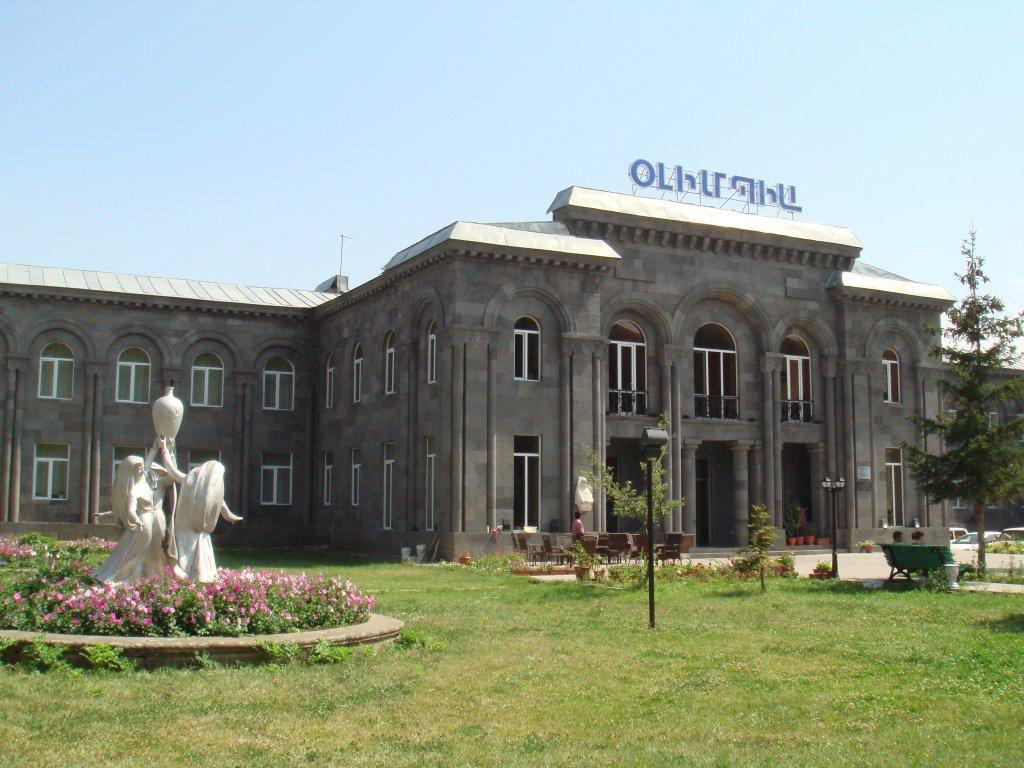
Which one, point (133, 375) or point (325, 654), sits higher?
point (133, 375)

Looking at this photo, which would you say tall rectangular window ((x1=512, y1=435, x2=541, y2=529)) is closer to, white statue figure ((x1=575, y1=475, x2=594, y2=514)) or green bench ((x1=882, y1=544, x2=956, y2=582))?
white statue figure ((x1=575, y1=475, x2=594, y2=514))

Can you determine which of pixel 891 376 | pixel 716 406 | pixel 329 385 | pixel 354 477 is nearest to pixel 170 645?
pixel 354 477

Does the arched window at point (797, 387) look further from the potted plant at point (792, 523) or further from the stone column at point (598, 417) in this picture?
the stone column at point (598, 417)

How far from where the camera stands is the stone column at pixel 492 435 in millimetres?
29719

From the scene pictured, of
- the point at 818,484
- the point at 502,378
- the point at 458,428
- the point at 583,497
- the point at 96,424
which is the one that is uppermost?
the point at 502,378

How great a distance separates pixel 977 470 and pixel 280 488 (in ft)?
79.5

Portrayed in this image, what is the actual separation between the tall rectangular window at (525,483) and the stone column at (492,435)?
933mm

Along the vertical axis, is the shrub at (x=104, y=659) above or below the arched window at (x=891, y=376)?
below

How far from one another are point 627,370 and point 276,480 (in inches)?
554

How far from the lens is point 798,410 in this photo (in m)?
36.3

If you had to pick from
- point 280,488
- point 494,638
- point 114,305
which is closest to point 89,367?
point 114,305

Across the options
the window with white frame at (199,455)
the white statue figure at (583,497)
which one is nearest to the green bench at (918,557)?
the white statue figure at (583,497)

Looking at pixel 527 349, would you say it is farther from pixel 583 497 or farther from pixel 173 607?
pixel 173 607

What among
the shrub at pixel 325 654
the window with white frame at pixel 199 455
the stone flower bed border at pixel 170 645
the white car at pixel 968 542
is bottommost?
the white car at pixel 968 542
